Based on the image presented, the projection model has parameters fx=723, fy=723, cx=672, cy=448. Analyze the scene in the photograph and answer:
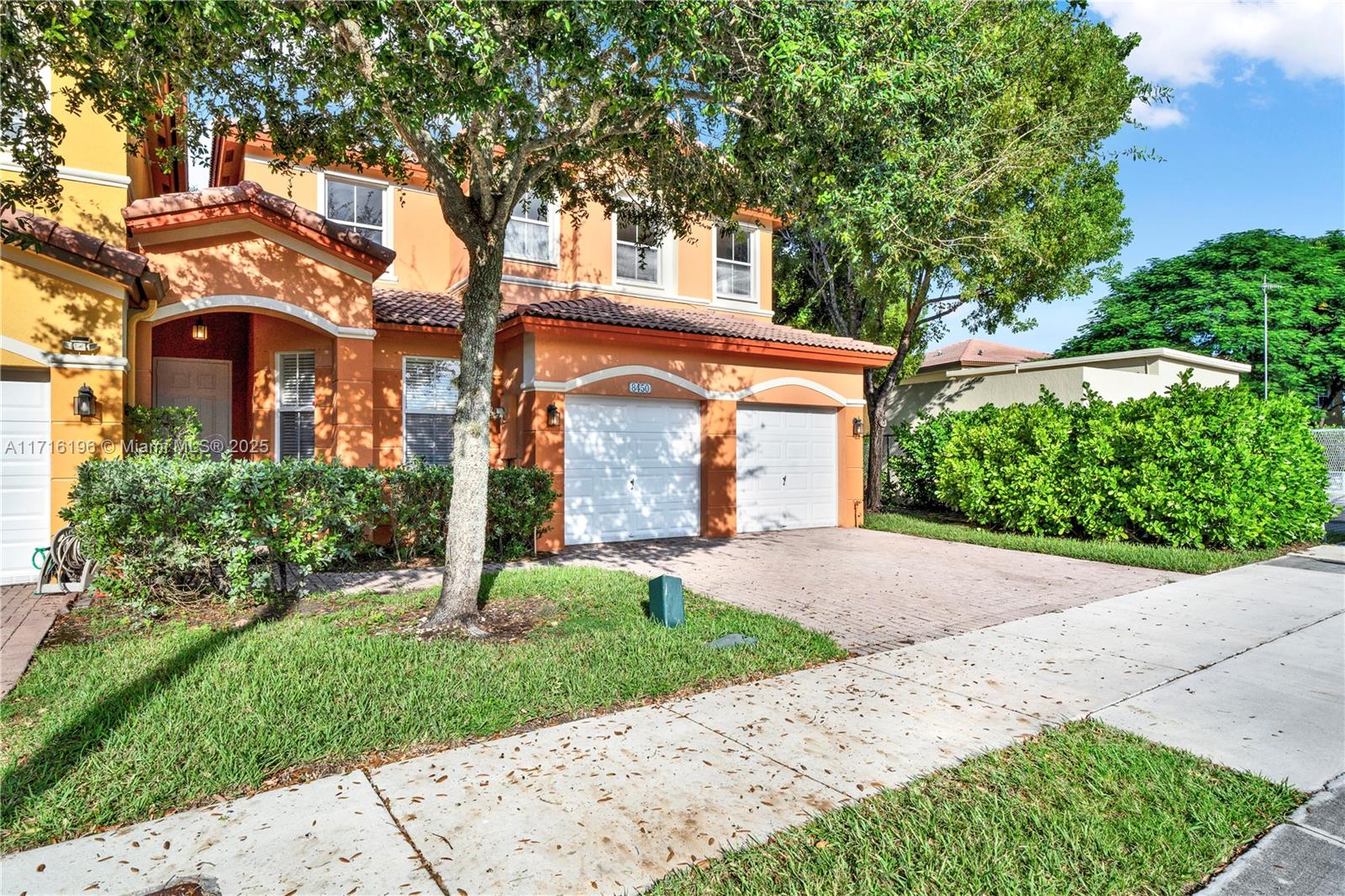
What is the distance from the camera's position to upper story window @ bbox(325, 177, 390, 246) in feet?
39.3

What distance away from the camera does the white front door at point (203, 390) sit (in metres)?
11.5

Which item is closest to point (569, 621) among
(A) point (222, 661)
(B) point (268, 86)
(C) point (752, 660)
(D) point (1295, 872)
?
(C) point (752, 660)

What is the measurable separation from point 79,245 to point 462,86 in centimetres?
536

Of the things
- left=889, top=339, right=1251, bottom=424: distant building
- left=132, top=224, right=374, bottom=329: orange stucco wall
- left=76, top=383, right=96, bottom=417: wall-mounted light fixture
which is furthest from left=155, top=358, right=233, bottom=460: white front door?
left=889, top=339, right=1251, bottom=424: distant building

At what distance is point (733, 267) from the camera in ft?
50.7

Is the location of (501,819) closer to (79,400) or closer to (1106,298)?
(79,400)

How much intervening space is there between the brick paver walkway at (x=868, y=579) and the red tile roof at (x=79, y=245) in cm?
393

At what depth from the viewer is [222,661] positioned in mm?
5137

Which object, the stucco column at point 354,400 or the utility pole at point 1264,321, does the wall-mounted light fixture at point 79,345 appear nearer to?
the stucco column at point 354,400

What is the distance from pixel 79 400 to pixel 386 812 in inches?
276

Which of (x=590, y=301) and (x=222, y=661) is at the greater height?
(x=590, y=301)

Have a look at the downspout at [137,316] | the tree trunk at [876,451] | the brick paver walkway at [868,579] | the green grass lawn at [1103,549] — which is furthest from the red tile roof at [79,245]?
the tree trunk at [876,451]

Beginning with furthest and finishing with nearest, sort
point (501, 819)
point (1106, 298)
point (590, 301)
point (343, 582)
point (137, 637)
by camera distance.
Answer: point (1106, 298), point (590, 301), point (343, 582), point (137, 637), point (501, 819)

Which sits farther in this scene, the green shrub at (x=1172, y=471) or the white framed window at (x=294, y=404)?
the white framed window at (x=294, y=404)
